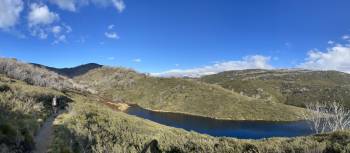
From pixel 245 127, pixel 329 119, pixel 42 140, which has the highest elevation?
pixel 42 140

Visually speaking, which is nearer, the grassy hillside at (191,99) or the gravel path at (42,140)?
the gravel path at (42,140)

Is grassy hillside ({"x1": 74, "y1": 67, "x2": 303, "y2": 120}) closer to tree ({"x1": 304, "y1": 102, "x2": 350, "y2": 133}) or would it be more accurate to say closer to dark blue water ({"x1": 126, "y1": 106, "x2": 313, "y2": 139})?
dark blue water ({"x1": 126, "y1": 106, "x2": 313, "y2": 139})

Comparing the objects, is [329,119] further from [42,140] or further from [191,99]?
[191,99]

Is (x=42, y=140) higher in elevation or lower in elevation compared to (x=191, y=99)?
lower

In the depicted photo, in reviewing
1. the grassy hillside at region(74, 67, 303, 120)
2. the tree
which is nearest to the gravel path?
the tree

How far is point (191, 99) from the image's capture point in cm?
12794

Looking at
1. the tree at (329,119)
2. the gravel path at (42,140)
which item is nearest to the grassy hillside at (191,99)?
the tree at (329,119)

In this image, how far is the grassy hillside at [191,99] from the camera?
114750 millimetres

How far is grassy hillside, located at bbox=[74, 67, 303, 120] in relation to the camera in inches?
4518

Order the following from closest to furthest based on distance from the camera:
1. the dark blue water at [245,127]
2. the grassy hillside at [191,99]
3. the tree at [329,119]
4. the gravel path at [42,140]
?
the gravel path at [42,140] < the tree at [329,119] < the dark blue water at [245,127] < the grassy hillside at [191,99]

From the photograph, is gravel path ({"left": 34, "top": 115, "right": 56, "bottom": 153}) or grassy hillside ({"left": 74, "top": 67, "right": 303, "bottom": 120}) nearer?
gravel path ({"left": 34, "top": 115, "right": 56, "bottom": 153})

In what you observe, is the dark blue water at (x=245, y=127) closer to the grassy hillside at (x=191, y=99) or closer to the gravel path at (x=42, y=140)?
the grassy hillside at (x=191, y=99)

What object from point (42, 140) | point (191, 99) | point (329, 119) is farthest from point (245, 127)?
point (42, 140)

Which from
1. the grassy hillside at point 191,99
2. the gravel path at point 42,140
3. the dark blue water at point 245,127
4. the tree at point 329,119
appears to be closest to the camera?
the gravel path at point 42,140
